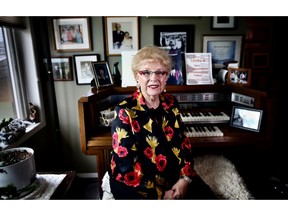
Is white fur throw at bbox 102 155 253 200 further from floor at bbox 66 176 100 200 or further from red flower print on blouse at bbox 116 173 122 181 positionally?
floor at bbox 66 176 100 200

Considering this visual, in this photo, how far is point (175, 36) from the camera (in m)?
1.84

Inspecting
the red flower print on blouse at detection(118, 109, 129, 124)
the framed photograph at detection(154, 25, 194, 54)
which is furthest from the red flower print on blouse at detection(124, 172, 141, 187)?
the framed photograph at detection(154, 25, 194, 54)

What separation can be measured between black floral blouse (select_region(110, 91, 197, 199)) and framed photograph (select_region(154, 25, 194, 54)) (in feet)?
3.17

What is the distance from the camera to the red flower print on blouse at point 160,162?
3.18 feet

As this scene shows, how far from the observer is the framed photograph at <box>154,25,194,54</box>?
1.83 m

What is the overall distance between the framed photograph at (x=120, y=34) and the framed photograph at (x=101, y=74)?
445 millimetres

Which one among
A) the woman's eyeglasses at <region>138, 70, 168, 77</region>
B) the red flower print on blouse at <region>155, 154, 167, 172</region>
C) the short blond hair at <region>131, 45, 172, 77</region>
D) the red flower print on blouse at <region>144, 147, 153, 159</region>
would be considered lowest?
the red flower print on blouse at <region>155, 154, 167, 172</region>

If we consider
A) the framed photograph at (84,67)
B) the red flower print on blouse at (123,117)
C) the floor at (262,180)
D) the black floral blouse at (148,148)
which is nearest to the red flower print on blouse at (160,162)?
the black floral blouse at (148,148)

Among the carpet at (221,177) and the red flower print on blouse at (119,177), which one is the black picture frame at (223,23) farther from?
the red flower print on blouse at (119,177)

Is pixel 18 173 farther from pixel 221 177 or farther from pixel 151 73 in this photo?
pixel 221 177
